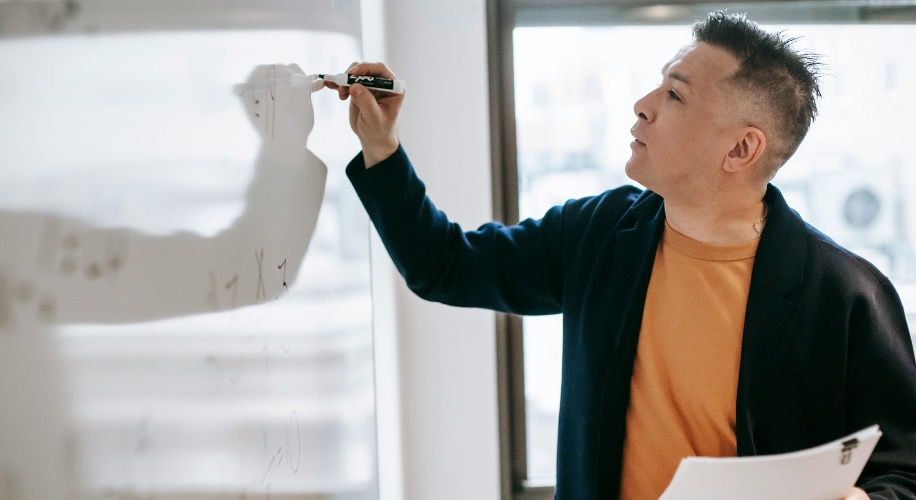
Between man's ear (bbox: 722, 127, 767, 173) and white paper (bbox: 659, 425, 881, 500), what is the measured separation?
1.55 feet

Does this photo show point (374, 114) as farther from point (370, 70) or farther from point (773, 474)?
point (773, 474)

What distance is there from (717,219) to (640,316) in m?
0.21

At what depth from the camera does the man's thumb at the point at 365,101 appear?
905 millimetres

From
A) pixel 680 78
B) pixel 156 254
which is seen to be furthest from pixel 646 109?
pixel 156 254

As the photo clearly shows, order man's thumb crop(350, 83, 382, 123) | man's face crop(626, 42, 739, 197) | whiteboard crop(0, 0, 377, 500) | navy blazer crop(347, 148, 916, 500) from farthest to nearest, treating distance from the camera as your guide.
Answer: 1. man's face crop(626, 42, 739, 197)
2. navy blazer crop(347, 148, 916, 500)
3. man's thumb crop(350, 83, 382, 123)
4. whiteboard crop(0, 0, 377, 500)

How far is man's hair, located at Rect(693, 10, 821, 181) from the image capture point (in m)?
1.12

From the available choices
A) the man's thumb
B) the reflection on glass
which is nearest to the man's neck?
the man's thumb

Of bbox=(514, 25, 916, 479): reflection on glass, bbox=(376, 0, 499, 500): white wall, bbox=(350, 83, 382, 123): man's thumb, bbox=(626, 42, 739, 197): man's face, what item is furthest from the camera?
bbox=(514, 25, 916, 479): reflection on glass

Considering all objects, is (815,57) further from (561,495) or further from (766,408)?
(561,495)

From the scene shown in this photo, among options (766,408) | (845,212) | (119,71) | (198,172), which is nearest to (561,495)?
(766,408)

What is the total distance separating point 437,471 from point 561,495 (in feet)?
2.14

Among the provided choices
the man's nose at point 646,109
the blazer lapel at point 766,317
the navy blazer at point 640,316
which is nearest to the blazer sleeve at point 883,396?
the navy blazer at point 640,316

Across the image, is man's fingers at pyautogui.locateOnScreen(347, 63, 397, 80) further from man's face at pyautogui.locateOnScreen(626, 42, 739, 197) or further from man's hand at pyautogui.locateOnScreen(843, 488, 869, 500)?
man's hand at pyautogui.locateOnScreen(843, 488, 869, 500)

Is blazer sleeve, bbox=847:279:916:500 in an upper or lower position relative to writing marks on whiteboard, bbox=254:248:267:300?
lower
